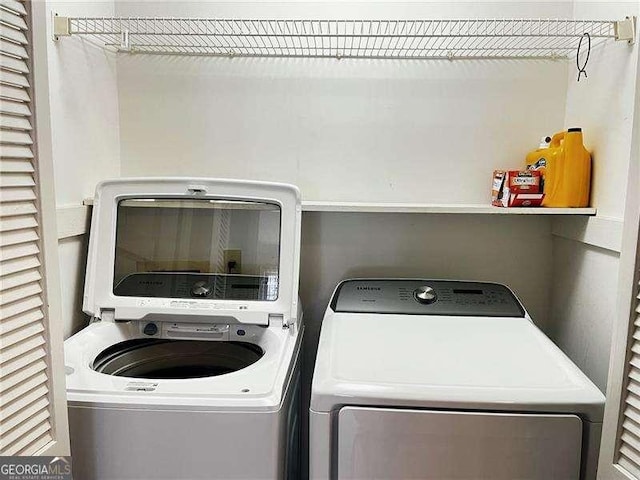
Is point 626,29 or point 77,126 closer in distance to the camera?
point 626,29

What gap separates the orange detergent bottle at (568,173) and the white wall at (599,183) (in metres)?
0.04

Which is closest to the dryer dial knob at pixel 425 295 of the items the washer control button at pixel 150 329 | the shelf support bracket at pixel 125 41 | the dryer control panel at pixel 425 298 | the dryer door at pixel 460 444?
the dryer control panel at pixel 425 298

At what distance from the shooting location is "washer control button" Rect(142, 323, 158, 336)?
1720 mm

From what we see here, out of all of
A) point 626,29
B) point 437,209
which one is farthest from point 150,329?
point 626,29

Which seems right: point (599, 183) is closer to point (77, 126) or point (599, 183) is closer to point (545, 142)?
point (545, 142)

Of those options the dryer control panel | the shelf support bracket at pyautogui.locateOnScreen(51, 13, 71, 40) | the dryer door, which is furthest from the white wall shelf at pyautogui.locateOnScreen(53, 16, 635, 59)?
the dryer door

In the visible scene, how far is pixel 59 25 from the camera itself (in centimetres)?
164

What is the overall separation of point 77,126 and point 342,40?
115 centimetres

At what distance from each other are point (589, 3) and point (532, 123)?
1.60ft

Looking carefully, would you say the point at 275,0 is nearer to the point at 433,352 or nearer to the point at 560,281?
the point at 433,352

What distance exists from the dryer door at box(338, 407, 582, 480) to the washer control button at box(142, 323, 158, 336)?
0.88m

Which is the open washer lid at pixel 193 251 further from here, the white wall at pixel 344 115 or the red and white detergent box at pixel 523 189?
the red and white detergent box at pixel 523 189

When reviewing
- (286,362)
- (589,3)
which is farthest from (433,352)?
(589,3)

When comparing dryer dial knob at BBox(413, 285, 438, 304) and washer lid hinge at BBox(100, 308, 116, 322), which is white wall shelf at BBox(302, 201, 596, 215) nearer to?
dryer dial knob at BBox(413, 285, 438, 304)
